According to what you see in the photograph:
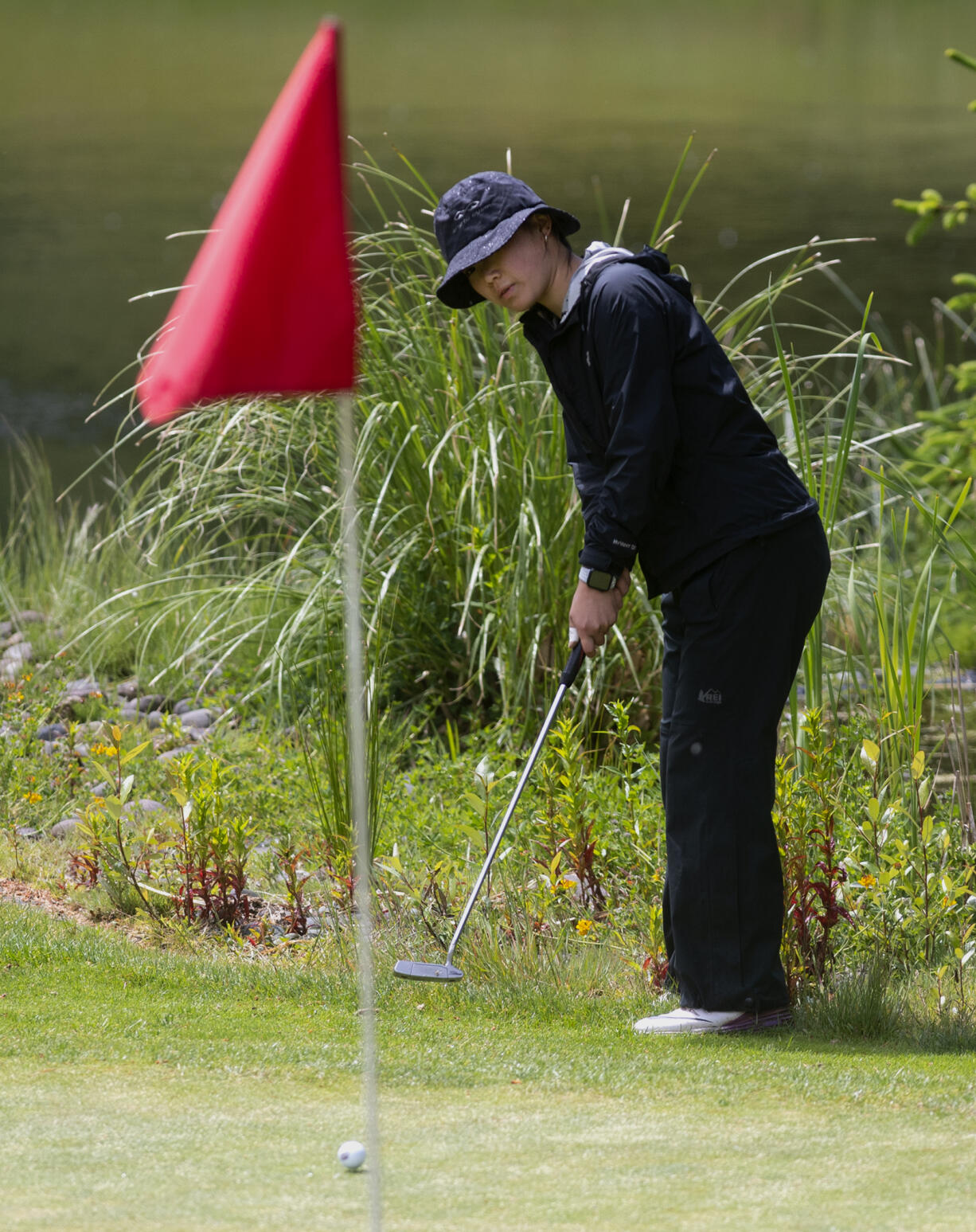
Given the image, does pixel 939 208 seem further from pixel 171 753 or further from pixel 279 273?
pixel 279 273

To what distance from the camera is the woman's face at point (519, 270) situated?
3217 millimetres

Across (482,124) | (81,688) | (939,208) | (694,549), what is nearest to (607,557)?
(694,549)

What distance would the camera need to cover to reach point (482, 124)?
28.7 m

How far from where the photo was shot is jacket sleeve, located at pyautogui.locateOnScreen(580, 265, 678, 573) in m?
3.06

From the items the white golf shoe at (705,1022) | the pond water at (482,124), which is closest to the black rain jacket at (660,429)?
the white golf shoe at (705,1022)

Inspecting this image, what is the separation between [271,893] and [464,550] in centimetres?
162

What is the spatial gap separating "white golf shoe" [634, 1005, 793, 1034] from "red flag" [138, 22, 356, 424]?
5.42 ft

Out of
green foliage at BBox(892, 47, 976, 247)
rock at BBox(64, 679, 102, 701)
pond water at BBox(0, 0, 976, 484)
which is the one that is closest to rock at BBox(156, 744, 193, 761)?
rock at BBox(64, 679, 102, 701)

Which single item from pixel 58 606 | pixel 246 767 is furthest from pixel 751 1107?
pixel 58 606

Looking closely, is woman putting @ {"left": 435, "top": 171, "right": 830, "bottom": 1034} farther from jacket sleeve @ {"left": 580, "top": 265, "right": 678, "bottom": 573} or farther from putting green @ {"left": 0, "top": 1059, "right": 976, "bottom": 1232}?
putting green @ {"left": 0, "top": 1059, "right": 976, "bottom": 1232}

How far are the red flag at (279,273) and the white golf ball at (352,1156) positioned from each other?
1.09 metres

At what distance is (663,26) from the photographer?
46656 mm

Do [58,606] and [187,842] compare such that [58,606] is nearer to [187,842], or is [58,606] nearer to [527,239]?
[187,842]

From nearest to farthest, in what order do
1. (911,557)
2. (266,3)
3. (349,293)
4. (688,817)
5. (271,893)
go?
1. (349,293)
2. (688,817)
3. (271,893)
4. (911,557)
5. (266,3)
